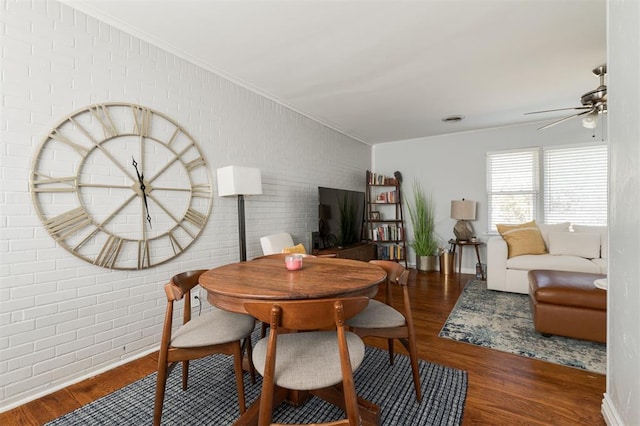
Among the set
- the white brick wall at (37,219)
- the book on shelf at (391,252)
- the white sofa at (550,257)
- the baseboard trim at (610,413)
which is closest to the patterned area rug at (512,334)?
the white sofa at (550,257)

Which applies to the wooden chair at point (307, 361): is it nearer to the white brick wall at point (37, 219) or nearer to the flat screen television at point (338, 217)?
the white brick wall at point (37, 219)

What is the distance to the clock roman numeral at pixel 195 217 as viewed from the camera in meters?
2.59

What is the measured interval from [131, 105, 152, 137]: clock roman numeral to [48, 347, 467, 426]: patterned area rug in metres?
1.79

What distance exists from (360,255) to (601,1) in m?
3.40

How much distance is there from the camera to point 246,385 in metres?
1.91

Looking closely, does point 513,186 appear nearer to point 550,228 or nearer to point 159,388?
point 550,228

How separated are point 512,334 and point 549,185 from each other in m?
3.16

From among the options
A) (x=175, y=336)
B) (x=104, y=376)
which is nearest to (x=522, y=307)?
(x=175, y=336)

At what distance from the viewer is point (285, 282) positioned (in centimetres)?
153

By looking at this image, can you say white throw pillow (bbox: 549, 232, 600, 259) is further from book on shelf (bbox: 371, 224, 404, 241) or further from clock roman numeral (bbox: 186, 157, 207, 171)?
clock roman numeral (bbox: 186, 157, 207, 171)

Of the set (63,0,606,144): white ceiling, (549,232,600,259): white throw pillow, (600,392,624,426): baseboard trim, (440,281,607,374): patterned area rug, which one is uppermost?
(63,0,606,144): white ceiling

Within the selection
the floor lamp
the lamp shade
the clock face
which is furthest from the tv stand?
the clock face

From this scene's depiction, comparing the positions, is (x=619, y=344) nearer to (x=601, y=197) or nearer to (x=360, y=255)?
(x=360, y=255)

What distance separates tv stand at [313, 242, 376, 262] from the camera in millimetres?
3789
